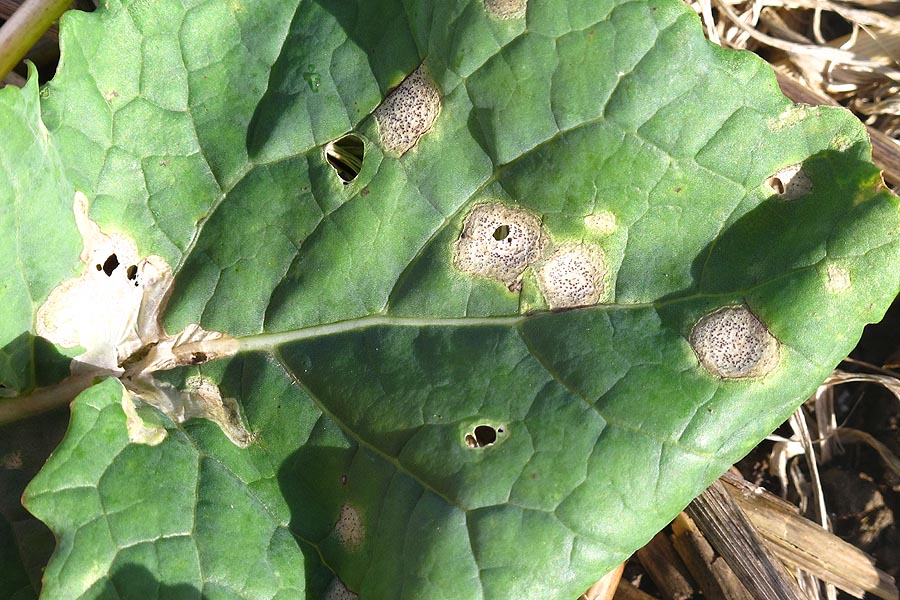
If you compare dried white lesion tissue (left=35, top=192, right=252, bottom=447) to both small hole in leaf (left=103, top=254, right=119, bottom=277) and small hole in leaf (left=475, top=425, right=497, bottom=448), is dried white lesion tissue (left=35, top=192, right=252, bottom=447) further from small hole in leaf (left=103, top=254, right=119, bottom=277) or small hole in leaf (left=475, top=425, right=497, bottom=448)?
small hole in leaf (left=475, top=425, right=497, bottom=448)

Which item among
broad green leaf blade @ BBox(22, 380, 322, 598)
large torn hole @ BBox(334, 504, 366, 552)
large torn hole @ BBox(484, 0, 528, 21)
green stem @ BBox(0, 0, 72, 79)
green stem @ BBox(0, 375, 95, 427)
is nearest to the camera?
broad green leaf blade @ BBox(22, 380, 322, 598)

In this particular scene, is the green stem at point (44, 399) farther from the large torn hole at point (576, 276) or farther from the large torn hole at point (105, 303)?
the large torn hole at point (576, 276)

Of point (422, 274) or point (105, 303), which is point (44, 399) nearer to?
point (105, 303)

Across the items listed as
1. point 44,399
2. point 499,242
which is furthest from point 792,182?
point 44,399

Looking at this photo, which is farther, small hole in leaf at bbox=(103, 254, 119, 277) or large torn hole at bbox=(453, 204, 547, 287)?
small hole in leaf at bbox=(103, 254, 119, 277)

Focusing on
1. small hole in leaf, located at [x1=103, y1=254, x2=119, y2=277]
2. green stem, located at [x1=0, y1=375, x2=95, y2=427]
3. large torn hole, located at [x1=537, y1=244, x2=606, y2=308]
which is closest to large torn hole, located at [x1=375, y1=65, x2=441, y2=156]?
large torn hole, located at [x1=537, y1=244, x2=606, y2=308]

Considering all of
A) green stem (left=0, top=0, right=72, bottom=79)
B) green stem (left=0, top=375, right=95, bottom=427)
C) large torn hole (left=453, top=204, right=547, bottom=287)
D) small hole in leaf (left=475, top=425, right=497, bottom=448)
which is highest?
green stem (left=0, top=0, right=72, bottom=79)

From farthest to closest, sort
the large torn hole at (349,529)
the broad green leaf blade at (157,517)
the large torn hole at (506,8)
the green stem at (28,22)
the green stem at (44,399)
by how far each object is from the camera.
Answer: the green stem at (28,22) → the green stem at (44,399) → the large torn hole at (349,529) → the large torn hole at (506,8) → the broad green leaf blade at (157,517)

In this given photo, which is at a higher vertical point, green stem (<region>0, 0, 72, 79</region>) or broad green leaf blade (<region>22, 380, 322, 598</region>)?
green stem (<region>0, 0, 72, 79</region>)

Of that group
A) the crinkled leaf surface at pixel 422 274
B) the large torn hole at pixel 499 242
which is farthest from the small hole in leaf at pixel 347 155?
the large torn hole at pixel 499 242
